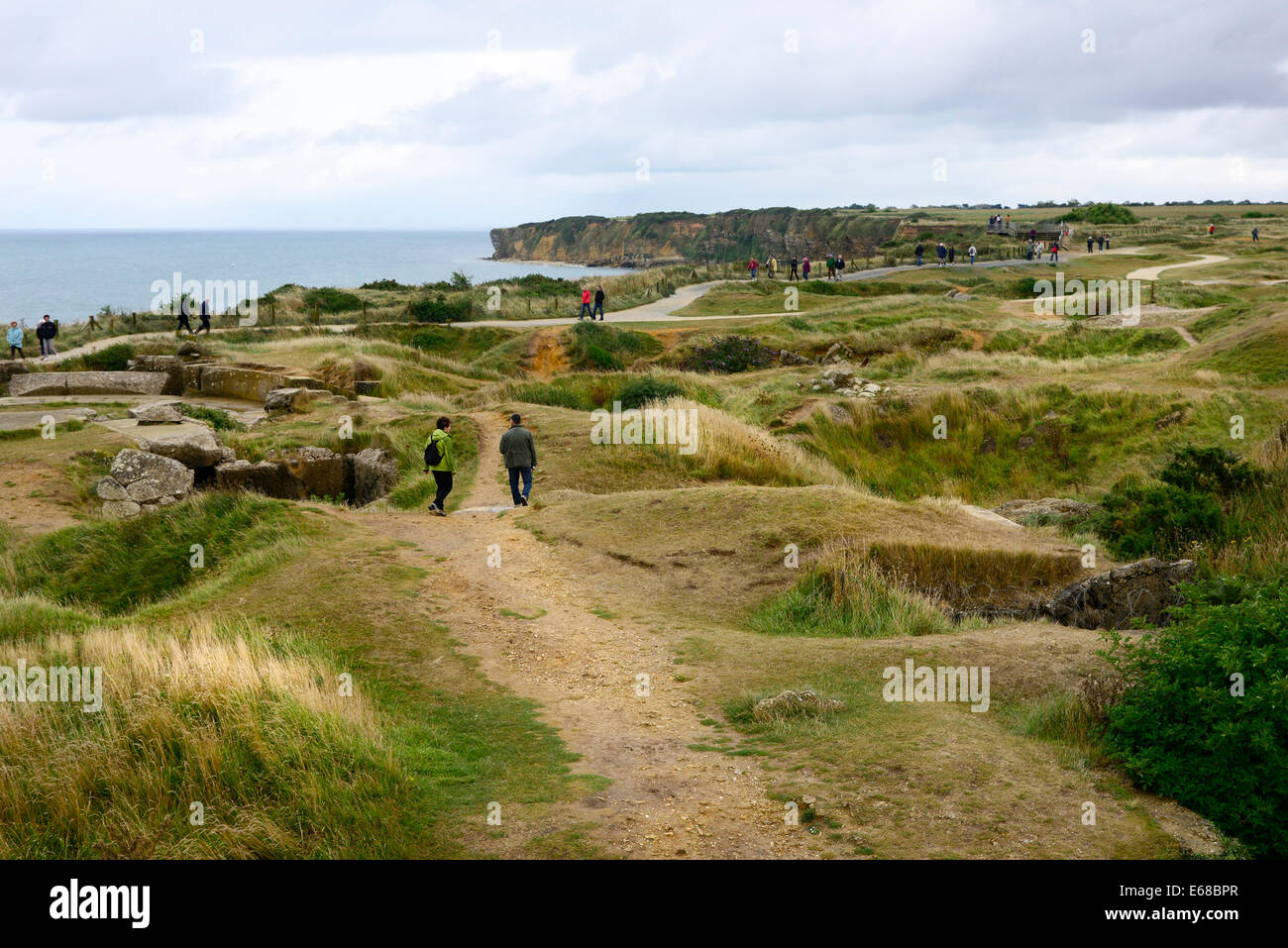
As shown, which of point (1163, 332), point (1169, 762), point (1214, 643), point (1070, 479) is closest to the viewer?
point (1169, 762)

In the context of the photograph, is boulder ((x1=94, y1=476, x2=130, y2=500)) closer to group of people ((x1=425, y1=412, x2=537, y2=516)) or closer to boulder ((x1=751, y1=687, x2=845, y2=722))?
group of people ((x1=425, y1=412, x2=537, y2=516))

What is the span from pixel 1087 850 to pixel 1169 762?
→ 1.23m

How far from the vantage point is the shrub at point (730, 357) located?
3369 cm

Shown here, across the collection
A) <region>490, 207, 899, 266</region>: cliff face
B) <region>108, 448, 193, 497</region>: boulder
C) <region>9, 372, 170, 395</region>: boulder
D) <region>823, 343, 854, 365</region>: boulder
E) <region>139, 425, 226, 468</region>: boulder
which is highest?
<region>490, 207, 899, 266</region>: cliff face

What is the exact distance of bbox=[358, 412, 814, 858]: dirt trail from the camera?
571cm

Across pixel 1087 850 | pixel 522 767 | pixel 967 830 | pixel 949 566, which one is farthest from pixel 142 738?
pixel 949 566

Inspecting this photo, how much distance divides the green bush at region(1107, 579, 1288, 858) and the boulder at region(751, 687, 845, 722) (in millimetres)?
1968

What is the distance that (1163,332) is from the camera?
3200 centimetres

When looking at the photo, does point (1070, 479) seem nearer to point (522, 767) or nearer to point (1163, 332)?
point (1163, 332)

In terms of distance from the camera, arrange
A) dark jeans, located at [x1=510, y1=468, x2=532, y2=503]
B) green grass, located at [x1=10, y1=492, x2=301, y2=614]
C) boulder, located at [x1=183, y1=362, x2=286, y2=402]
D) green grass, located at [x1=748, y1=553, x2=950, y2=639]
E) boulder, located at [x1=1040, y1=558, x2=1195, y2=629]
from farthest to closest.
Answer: boulder, located at [x1=183, y1=362, x2=286, y2=402]
dark jeans, located at [x1=510, y1=468, x2=532, y2=503]
green grass, located at [x1=10, y1=492, x2=301, y2=614]
boulder, located at [x1=1040, y1=558, x2=1195, y2=629]
green grass, located at [x1=748, y1=553, x2=950, y2=639]

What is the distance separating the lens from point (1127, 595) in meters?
10.6

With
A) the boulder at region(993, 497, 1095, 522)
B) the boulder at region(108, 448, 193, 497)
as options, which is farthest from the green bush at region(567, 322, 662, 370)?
the boulder at region(993, 497, 1095, 522)

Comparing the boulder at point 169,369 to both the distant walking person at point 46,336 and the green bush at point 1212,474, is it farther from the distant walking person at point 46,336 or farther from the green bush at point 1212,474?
the green bush at point 1212,474

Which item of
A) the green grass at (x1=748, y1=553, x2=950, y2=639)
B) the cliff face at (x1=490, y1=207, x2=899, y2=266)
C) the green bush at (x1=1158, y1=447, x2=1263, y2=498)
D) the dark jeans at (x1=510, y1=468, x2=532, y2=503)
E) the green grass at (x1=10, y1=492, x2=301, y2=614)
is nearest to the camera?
the green grass at (x1=748, y1=553, x2=950, y2=639)
